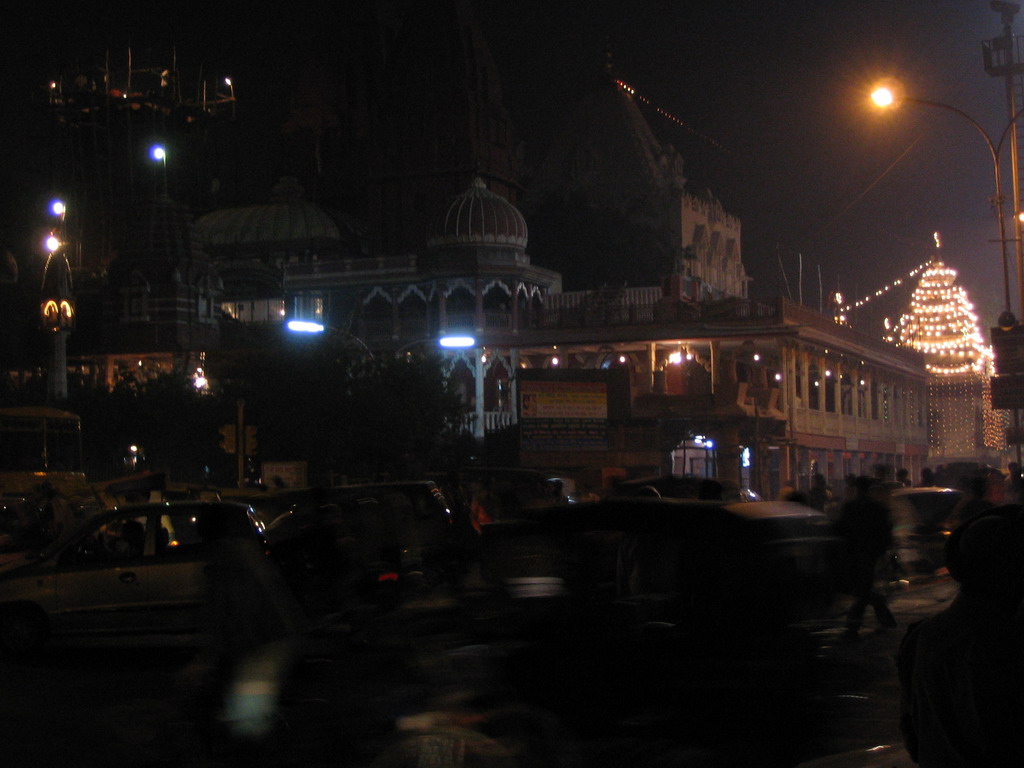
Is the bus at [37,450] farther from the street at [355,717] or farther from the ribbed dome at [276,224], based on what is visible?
the ribbed dome at [276,224]

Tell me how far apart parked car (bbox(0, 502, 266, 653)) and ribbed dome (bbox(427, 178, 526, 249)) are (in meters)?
50.5

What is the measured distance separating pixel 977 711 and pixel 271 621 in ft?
14.3

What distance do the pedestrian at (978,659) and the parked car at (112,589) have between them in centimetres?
923

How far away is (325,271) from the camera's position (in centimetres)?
6288

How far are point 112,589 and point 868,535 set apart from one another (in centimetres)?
715

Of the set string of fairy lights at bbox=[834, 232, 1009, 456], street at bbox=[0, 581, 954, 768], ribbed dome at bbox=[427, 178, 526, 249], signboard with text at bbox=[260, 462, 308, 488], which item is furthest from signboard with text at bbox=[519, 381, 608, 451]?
string of fairy lights at bbox=[834, 232, 1009, 456]

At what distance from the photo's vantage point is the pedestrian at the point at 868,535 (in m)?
11.6

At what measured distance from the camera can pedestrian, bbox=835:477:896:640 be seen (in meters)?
11.6

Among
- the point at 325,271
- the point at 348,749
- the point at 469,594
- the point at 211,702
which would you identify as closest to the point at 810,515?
the point at 469,594

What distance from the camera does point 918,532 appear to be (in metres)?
18.6

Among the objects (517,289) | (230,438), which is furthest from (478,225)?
(230,438)

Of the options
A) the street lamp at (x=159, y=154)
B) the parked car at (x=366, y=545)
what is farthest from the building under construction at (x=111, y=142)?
the parked car at (x=366, y=545)

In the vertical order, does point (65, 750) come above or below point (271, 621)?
below

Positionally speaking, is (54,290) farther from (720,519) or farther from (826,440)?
(720,519)
